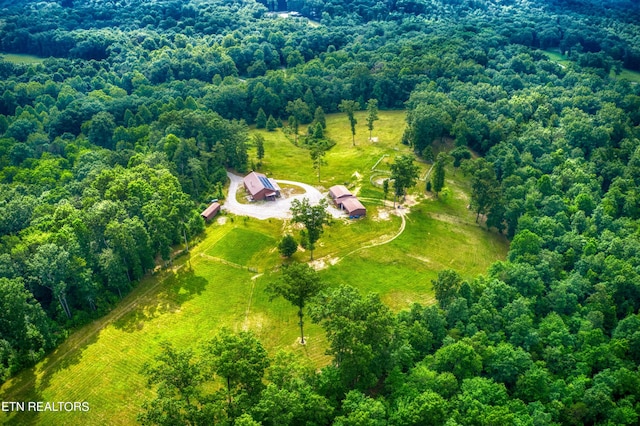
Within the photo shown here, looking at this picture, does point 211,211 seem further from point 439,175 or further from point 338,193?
point 439,175

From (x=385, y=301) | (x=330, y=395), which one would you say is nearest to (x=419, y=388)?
(x=330, y=395)

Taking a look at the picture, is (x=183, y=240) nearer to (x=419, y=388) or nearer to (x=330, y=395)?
(x=330, y=395)

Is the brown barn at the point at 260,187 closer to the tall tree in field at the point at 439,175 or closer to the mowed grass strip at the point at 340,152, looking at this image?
the mowed grass strip at the point at 340,152

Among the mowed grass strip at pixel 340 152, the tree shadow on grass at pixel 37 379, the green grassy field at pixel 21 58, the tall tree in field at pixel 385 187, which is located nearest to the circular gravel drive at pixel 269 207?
the mowed grass strip at pixel 340 152

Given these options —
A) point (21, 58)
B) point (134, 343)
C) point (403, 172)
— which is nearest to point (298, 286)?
point (134, 343)

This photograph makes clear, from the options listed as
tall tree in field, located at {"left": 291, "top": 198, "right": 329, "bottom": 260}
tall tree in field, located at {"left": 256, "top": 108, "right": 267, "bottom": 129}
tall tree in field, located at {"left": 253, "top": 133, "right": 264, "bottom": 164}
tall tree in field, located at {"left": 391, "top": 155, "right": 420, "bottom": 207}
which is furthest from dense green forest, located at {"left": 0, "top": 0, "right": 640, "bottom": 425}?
tall tree in field, located at {"left": 291, "top": 198, "right": 329, "bottom": 260}
